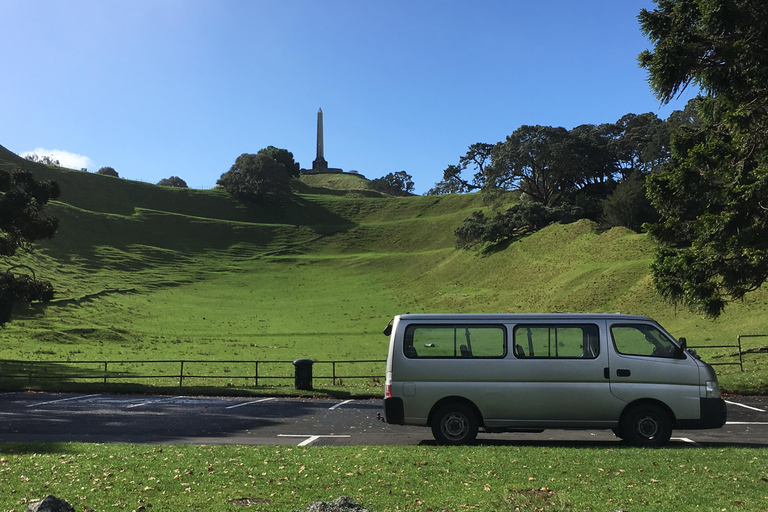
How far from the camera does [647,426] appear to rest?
11906 millimetres

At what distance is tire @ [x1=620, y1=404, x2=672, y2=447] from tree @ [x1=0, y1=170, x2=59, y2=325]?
31373 millimetres

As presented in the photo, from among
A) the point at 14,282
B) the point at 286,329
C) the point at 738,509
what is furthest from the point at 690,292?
the point at 286,329

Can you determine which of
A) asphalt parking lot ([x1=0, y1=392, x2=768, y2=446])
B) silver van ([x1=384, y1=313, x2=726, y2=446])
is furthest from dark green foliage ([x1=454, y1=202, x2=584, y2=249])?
silver van ([x1=384, y1=313, x2=726, y2=446])

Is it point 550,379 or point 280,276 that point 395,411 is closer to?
point 550,379

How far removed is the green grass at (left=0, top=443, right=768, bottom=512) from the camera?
7152mm

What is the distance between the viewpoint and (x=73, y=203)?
110500mm

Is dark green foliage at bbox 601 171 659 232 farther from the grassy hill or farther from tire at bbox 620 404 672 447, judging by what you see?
tire at bbox 620 404 672 447

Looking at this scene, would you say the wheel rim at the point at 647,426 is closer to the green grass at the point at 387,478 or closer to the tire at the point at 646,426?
the tire at the point at 646,426

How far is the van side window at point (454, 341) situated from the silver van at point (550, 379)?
0.02 metres

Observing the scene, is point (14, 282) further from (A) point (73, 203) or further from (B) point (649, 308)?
(A) point (73, 203)

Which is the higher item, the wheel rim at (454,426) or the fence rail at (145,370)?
the fence rail at (145,370)

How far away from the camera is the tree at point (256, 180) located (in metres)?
132

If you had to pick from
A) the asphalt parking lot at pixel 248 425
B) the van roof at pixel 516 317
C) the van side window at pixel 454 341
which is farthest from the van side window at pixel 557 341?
the asphalt parking lot at pixel 248 425

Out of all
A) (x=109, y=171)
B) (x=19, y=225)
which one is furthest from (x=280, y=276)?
(x=109, y=171)
